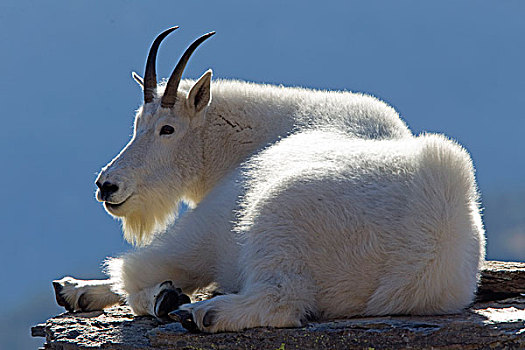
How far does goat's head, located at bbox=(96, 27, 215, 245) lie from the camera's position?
520cm

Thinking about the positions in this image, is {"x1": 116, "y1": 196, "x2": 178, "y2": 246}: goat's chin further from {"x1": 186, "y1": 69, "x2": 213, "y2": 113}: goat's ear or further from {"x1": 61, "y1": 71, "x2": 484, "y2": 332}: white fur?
{"x1": 186, "y1": 69, "x2": 213, "y2": 113}: goat's ear

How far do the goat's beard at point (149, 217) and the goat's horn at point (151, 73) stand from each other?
754 millimetres

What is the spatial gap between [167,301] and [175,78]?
181cm

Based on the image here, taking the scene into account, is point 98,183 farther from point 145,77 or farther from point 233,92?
point 233,92

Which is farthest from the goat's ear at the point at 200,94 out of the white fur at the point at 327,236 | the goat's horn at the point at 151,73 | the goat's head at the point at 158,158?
the white fur at the point at 327,236

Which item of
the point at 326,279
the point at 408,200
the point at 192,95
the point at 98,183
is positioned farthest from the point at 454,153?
the point at 98,183

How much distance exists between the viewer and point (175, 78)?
5.24 metres

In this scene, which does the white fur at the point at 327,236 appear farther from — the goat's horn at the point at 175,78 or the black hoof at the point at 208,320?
the goat's horn at the point at 175,78

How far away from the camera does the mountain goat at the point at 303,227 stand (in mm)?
3766

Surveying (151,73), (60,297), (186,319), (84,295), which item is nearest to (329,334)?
(186,319)

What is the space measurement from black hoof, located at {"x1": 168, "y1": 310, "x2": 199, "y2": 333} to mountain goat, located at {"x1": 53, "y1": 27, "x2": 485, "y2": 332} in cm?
2

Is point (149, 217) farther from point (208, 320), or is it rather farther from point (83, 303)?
point (208, 320)

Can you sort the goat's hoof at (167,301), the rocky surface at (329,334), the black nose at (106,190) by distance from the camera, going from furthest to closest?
the black nose at (106,190) < the goat's hoof at (167,301) < the rocky surface at (329,334)

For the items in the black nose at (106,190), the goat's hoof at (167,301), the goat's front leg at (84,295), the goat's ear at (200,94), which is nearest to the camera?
the goat's hoof at (167,301)
